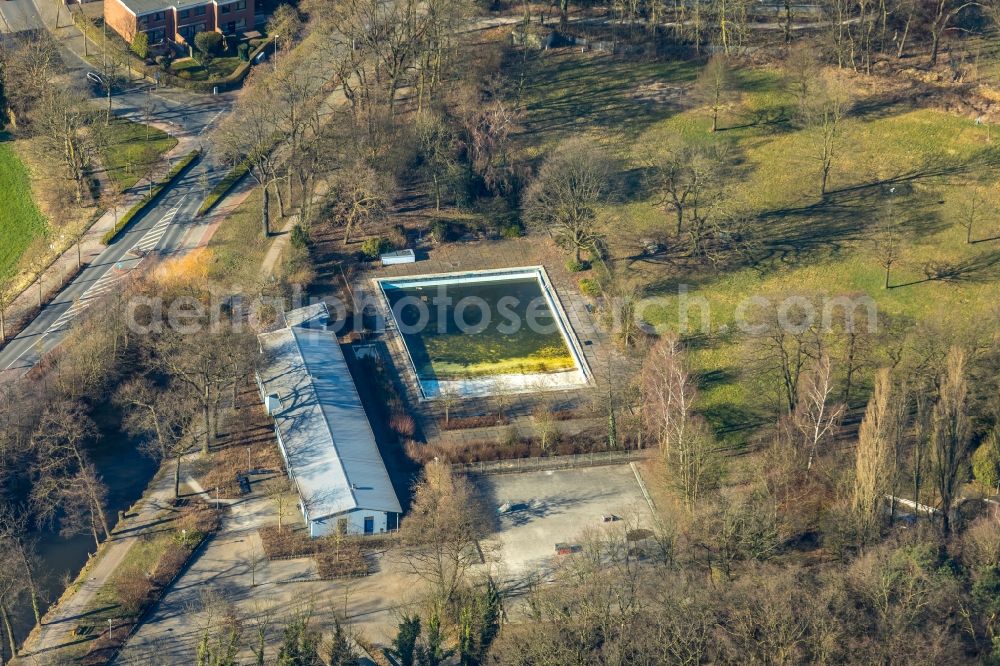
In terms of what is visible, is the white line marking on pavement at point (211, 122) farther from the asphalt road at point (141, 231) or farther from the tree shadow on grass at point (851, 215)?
the tree shadow on grass at point (851, 215)

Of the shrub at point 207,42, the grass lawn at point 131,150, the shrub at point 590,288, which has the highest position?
the shrub at point 207,42

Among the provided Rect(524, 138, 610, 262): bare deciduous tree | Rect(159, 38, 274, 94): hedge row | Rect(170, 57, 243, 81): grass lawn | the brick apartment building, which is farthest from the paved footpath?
the brick apartment building

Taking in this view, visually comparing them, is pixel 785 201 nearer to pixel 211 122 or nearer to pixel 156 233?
pixel 156 233

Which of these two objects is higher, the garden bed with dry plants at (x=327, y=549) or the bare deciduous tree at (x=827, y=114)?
the bare deciduous tree at (x=827, y=114)

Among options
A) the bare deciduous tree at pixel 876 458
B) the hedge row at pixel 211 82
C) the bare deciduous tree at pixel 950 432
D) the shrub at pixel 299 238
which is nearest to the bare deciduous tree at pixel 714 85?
the shrub at pixel 299 238

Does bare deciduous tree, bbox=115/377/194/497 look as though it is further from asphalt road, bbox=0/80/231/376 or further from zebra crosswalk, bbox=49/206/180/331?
zebra crosswalk, bbox=49/206/180/331

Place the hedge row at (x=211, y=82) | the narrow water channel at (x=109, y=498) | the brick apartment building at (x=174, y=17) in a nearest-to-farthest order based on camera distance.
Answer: the narrow water channel at (x=109, y=498), the hedge row at (x=211, y=82), the brick apartment building at (x=174, y=17)
